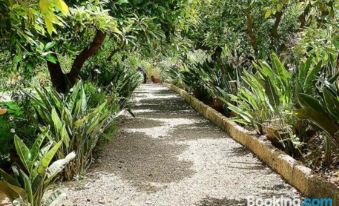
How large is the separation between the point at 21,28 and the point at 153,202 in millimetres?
1842

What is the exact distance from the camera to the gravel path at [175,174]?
12.7ft

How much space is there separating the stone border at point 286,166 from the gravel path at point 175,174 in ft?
0.28

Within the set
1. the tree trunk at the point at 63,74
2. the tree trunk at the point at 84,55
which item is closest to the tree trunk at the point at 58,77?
the tree trunk at the point at 63,74

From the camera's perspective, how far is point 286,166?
4.36 m

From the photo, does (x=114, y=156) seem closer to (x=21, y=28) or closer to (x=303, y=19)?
(x=21, y=28)

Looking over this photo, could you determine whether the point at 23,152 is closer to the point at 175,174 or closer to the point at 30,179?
the point at 30,179

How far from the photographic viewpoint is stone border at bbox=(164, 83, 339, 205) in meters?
3.45

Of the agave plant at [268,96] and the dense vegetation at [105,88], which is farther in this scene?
the agave plant at [268,96]

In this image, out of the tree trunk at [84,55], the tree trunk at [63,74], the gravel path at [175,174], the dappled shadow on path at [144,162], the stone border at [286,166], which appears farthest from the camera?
the tree trunk at [63,74]

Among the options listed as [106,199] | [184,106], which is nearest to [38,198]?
[106,199]

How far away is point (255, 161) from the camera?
5.25 meters

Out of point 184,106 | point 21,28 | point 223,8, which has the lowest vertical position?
point 184,106

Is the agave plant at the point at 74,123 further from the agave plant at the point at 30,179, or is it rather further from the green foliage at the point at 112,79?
the green foliage at the point at 112,79

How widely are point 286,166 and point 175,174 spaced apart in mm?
1208
